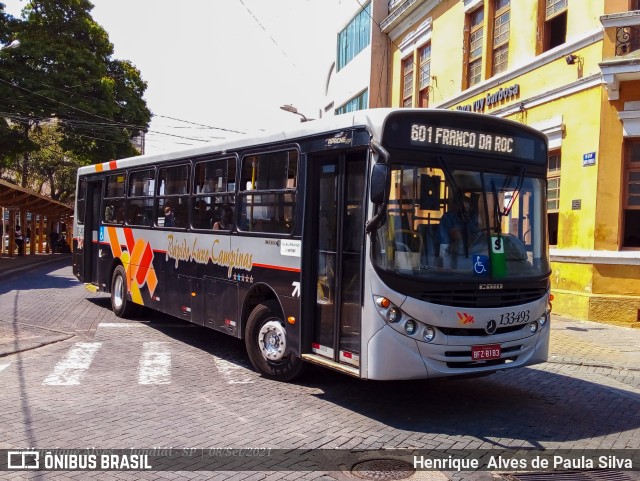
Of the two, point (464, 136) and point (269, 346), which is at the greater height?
point (464, 136)

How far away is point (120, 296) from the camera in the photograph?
41.1ft

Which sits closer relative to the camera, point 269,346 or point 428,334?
point 428,334

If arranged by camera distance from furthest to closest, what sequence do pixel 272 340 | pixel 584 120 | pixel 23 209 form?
pixel 23 209 < pixel 584 120 < pixel 272 340

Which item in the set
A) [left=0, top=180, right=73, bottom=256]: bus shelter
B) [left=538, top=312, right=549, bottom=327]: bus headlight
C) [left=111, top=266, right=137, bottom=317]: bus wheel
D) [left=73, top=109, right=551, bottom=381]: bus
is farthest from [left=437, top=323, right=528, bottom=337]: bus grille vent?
[left=0, top=180, right=73, bottom=256]: bus shelter

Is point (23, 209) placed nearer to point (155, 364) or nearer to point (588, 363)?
point (155, 364)

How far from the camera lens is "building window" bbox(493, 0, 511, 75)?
16.5 metres

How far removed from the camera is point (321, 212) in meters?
7.04

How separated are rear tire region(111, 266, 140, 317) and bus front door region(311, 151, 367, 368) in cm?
624

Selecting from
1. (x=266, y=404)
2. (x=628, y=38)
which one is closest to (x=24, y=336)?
(x=266, y=404)

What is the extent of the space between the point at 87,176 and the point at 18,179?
129 ft

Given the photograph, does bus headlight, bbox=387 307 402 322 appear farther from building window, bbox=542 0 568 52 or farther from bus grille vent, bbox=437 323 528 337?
building window, bbox=542 0 568 52

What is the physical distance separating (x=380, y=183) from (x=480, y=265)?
1386mm

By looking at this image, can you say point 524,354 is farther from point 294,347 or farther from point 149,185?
point 149,185

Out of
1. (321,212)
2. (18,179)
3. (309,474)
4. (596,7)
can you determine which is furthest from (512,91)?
(18,179)
